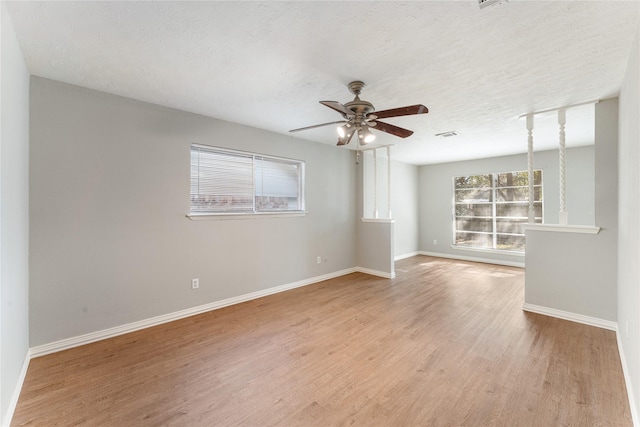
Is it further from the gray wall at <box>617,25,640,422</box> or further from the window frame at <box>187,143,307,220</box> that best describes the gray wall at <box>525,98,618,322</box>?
the window frame at <box>187,143,307,220</box>

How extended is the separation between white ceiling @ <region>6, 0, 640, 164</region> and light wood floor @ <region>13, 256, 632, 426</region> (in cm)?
250

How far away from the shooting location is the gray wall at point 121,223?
249 centimetres

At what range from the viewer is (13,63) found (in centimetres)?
186

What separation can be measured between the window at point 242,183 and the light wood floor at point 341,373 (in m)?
1.45

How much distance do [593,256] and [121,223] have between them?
5.18 m

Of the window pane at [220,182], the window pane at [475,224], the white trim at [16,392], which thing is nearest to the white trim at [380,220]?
the window pane at [220,182]

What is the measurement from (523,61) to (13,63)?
3793 mm

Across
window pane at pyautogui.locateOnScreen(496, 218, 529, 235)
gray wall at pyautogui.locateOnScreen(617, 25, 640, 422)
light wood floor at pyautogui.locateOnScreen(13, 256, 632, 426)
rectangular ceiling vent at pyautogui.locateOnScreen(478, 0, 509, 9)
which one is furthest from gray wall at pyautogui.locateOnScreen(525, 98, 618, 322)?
window pane at pyautogui.locateOnScreen(496, 218, 529, 235)

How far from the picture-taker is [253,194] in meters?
4.04


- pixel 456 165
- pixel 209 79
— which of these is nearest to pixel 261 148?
pixel 209 79

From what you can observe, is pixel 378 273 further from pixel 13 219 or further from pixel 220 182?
pixel 13 219

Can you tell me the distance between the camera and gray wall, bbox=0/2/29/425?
1.65m

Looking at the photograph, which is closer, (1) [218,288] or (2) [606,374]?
(2) [606,374]

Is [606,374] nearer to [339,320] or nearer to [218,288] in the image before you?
[339,320]
